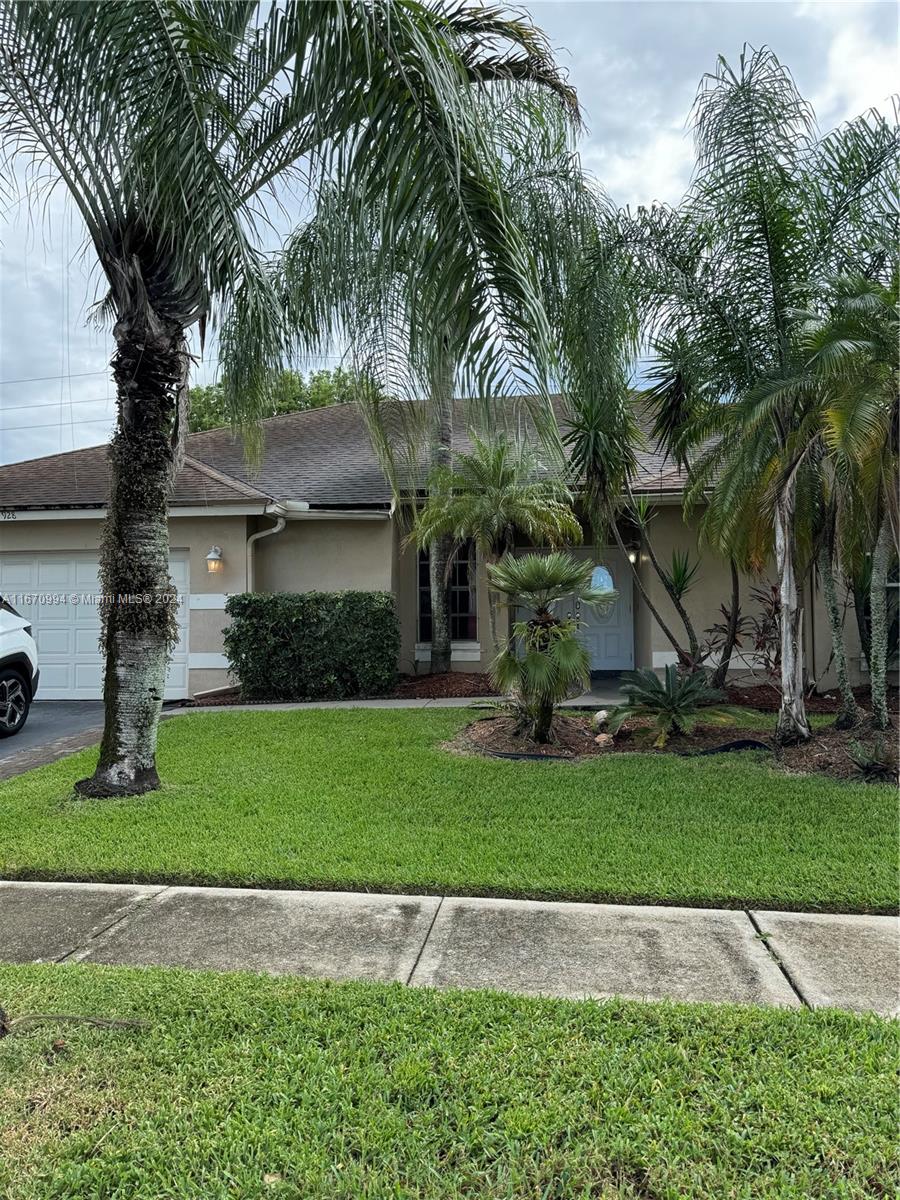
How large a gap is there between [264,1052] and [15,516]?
11.2m

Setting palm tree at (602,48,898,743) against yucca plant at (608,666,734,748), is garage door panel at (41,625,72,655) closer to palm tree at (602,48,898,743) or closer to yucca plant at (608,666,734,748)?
yucca plant at (608,666,734,748)

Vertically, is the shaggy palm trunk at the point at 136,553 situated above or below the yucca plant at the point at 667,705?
above

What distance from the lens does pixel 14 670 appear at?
29.4ft

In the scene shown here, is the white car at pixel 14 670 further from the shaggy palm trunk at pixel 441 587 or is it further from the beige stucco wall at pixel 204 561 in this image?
the shaggy palm trunk at pixel 441 587

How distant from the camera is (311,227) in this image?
6.75 metres

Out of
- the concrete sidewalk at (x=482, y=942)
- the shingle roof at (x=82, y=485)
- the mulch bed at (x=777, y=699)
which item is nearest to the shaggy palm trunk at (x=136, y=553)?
the concrete sidewalk at (x=482, y=942)

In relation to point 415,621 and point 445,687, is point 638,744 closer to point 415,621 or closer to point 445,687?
point 445,687

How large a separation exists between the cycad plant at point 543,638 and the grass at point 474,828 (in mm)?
732

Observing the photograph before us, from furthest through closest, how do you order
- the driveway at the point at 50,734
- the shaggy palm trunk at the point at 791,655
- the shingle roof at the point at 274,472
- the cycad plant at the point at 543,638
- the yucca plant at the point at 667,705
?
the shingle roof at the point at 274,472
the driveway at the point at 50,734
the yucca plant at the point at 667,705
the cycad plant at the point at 543,638
the shaggy palm trunk at the point at 791,655

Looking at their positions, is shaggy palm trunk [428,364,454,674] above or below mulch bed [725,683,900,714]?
above

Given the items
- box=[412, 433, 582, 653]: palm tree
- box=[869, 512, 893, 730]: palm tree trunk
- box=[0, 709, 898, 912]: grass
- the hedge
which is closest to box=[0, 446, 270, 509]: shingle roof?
the hedge

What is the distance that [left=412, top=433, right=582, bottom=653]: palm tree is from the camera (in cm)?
1018

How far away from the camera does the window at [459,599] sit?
12.7m

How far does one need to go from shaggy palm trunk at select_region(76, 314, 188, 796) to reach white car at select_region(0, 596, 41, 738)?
11.7 feet
